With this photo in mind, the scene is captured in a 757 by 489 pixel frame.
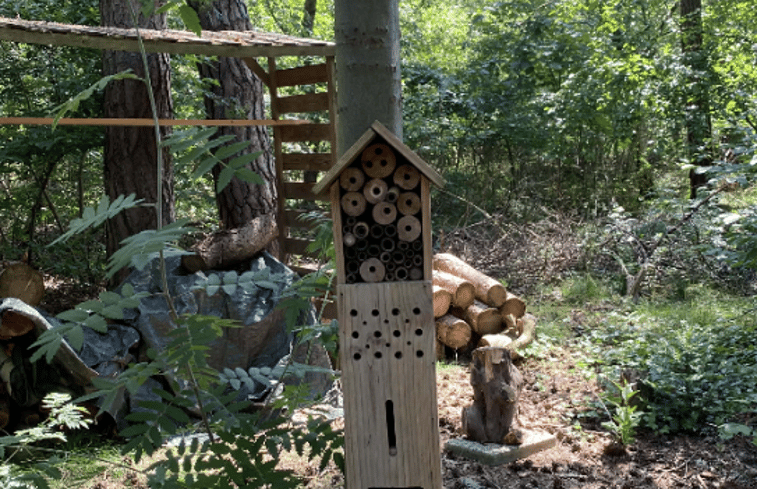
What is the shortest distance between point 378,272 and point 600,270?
7032mm

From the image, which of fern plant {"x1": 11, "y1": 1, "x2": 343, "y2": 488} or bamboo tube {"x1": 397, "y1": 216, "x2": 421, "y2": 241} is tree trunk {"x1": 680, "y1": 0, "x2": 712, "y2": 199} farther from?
fern plant {"x1": 11, "y1": 1, "x2": 343, "y2": 488}

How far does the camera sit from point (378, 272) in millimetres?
2549

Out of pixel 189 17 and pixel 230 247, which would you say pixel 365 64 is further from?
pixel 230 247

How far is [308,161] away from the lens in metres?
6.82

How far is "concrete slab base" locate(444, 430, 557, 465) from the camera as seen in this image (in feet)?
13.8

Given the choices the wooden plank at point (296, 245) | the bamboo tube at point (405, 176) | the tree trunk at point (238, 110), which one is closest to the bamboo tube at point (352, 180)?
the bamboo tube at point (405, 176)

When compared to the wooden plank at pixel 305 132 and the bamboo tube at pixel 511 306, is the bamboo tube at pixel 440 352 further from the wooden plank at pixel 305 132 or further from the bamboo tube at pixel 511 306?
the wooden plank at pixel 305 132

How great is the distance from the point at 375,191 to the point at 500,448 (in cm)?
231

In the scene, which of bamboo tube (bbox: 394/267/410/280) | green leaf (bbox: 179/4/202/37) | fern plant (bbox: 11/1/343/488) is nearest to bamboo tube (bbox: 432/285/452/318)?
fern plant (bbox: 11/1/343/488)

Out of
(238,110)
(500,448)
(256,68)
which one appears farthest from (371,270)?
(238,110)

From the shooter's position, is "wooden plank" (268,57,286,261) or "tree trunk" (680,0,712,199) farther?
"tree trunk" (680,0,712,199)

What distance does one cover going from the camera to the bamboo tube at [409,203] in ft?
8.37

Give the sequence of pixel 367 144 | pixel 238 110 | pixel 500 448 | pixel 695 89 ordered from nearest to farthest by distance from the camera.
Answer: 1. pixel 367 144
2. pixel 500 448
3. pixel 238 110
4. pixel 695 89

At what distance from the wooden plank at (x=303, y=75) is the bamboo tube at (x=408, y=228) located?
405 centimetres
